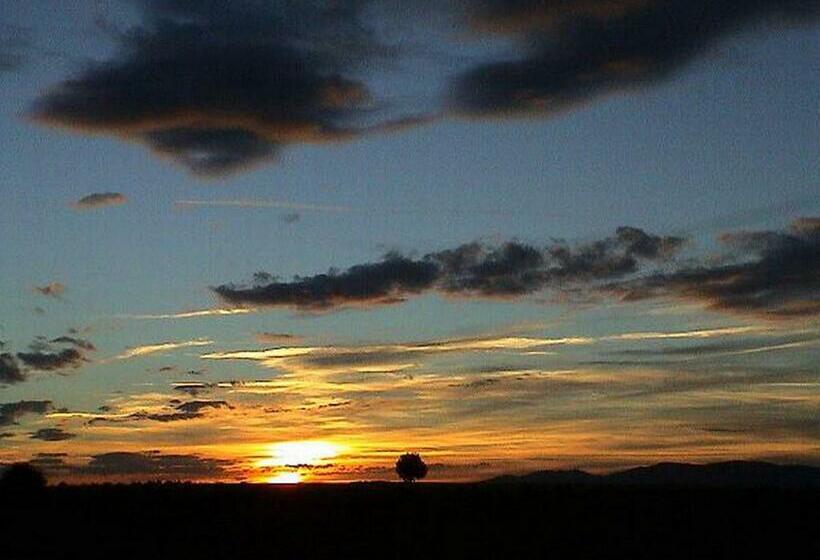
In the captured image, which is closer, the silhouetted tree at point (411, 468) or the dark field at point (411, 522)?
the dark field at point (411, 522)

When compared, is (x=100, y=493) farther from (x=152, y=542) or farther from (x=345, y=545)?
(x=345, y=545)

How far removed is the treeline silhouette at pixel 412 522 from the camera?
216 ft

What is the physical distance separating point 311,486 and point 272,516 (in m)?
23.3

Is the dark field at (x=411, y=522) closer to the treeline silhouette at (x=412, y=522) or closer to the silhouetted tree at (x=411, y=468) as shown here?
the treeline silhouette at (x=412, y=522)

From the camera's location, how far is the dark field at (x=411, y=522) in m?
65.9

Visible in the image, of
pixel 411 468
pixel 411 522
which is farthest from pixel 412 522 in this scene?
pixel 411 468

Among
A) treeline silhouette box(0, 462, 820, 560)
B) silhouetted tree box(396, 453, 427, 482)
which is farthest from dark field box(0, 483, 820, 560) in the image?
silhouetted tree box(396, 453, 427, 482)

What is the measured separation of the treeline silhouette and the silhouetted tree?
5338cm

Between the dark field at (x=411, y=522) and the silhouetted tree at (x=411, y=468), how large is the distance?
54382mm

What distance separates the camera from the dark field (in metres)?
65.9

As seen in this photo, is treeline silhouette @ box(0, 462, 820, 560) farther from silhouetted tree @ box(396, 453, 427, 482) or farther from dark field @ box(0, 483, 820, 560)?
silhouetted tree @ box(396, 453, 427, 482)

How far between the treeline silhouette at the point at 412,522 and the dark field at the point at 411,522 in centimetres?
9

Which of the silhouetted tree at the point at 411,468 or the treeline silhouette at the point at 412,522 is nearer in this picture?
the treeline silhouette at the point at 412,522

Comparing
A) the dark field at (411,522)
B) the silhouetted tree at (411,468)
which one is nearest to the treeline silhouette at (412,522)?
the dark field at (411,522)
